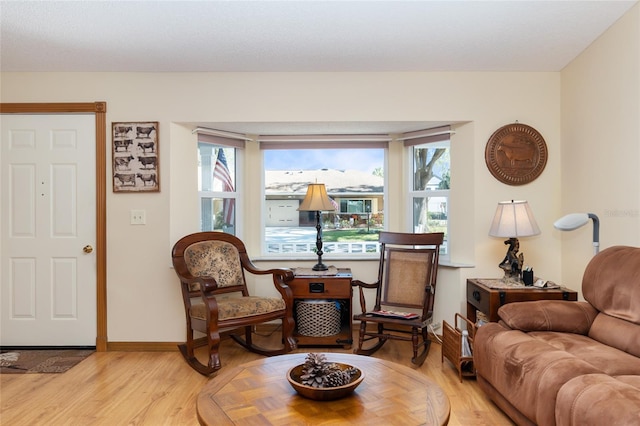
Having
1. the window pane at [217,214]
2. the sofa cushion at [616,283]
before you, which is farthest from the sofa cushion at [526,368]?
the window pane at [217,214]

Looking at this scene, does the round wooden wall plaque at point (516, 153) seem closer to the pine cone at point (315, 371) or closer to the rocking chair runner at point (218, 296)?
the rocking chair runner at point (218, 296)

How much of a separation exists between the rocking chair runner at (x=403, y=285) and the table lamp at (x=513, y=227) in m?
0.49

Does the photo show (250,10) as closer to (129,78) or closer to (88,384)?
(129,78)

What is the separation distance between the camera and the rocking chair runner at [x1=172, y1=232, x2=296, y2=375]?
3006 millimetres

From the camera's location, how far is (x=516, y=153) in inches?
139

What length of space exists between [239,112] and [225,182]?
853mm

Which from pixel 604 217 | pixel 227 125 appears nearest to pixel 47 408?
pixel 227 125

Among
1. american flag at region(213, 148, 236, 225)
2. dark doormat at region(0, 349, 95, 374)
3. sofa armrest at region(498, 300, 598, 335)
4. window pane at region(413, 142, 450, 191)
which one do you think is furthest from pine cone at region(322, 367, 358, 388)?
american flag at region(213, 148, 236, 225)

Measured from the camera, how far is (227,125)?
375 cm

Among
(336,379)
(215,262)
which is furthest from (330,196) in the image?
(336,379)

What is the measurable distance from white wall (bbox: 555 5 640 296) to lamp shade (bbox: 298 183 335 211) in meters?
1.90

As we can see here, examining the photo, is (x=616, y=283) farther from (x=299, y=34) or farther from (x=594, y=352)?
(x=299, y=34)

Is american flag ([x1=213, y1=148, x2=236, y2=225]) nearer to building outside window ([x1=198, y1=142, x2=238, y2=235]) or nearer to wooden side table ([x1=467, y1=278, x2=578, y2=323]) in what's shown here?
building outside window ([x1=198, y1=142, x2=238, y2=235])

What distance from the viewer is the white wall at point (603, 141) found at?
2582 mm
